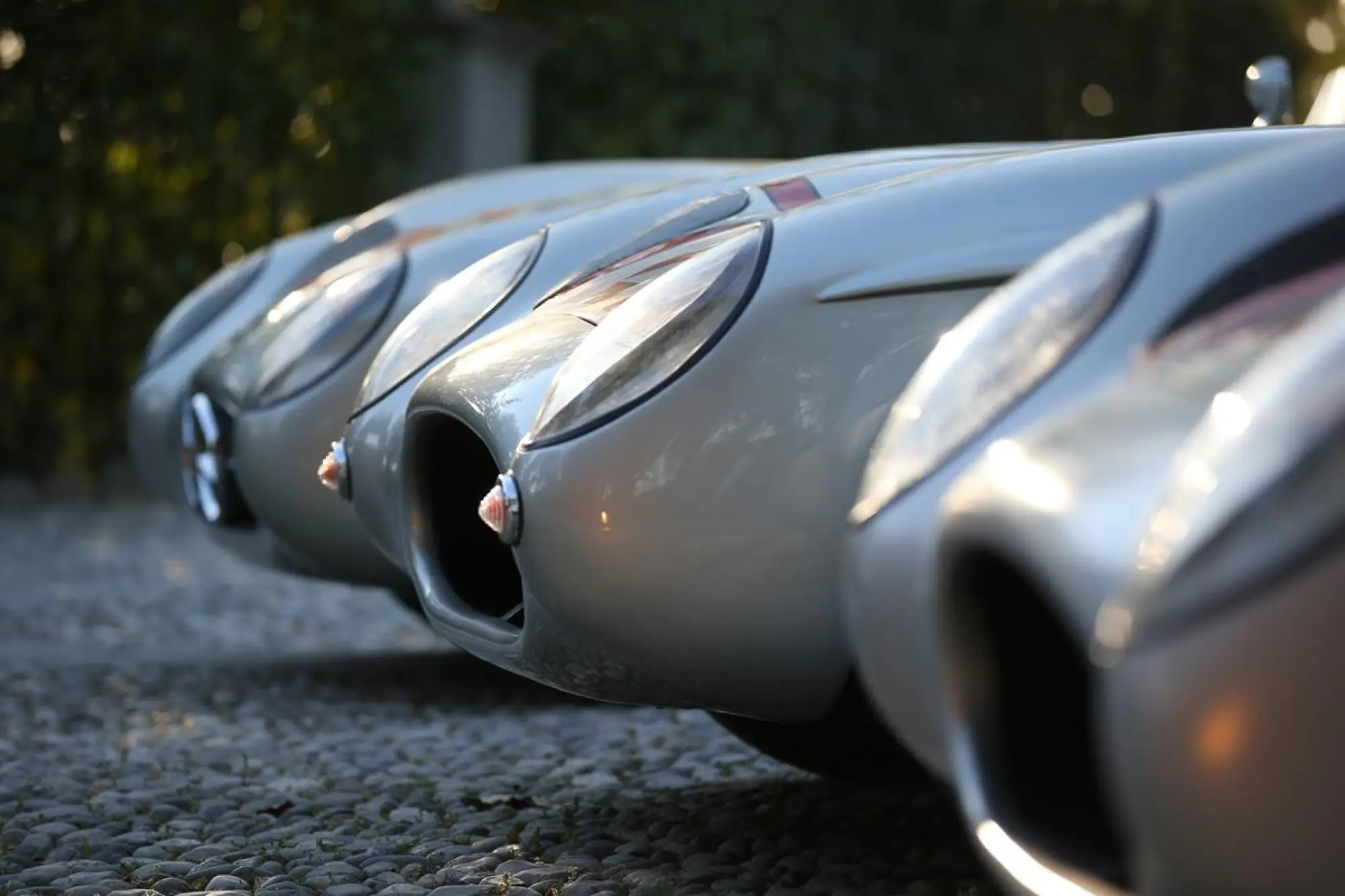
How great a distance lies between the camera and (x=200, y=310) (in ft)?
15.2

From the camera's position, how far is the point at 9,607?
5.46 meters

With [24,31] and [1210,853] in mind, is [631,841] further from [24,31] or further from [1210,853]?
[24,31]

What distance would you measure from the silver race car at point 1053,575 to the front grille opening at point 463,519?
45.5 inches

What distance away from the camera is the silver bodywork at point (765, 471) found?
208 cm

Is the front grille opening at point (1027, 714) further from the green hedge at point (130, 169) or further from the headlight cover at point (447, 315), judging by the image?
the green hedge at point (130, 169)

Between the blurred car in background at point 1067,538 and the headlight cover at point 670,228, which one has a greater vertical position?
the headlight cover at point 670,228

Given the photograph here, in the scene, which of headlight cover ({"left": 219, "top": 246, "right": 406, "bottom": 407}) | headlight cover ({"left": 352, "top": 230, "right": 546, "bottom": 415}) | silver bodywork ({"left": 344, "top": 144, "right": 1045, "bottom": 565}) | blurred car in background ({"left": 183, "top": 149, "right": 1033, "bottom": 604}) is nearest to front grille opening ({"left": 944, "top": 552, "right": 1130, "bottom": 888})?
silver bodywork ({"left": 344, "top": 144, "right": 1045, "bottom": 565})

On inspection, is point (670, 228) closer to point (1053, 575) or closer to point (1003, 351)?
point (1003, 351)

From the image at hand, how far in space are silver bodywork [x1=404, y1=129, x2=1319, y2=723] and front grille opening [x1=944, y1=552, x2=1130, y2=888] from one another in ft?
1.80

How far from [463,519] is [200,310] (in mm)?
2186

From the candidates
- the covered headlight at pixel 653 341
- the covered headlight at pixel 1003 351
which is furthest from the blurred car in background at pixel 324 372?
the covered headlight at pixel 1003 351

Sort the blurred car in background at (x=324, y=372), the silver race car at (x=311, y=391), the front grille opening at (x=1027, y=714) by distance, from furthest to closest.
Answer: the silver race car at (x=311, y=391) < the blurred car in background at (x=324, y=372) < the front grille opening at (x=1027, y=714)

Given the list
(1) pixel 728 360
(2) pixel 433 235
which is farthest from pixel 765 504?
(2) pixel 433 235

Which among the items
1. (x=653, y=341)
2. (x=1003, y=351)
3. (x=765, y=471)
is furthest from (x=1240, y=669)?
(x=653, y=341)
